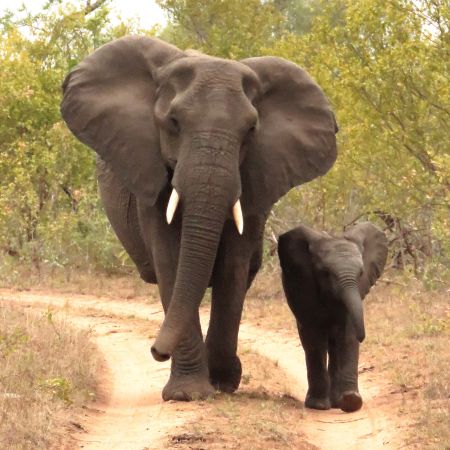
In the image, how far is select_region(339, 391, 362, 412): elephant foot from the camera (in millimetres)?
8625

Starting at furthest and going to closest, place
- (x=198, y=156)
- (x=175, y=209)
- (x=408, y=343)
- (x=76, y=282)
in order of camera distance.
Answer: (x=76, y=282), (x=408, y=343), (x=175, y=209), (x=198, y=156)

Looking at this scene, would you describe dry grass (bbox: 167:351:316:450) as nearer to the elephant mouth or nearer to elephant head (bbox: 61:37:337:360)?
elephant head (bbox: 61:37:337:360)

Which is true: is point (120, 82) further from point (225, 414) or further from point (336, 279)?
point (225, 414)

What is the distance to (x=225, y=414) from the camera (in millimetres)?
7910

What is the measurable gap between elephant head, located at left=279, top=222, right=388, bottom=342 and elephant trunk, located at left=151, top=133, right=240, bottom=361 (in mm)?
942

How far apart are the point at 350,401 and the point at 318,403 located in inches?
20.6

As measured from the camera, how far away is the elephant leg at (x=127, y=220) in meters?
9.95

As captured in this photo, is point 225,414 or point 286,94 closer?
point 225,414

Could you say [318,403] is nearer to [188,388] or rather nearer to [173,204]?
[188,388]

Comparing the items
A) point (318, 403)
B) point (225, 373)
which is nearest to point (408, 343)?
point (318, 403)

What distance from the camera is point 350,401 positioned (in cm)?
863

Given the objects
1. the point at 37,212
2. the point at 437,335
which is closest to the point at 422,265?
the point at 437,335

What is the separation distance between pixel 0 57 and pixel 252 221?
13685mm

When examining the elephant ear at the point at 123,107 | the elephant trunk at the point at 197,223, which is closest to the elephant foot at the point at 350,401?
the elephant trunk at the point at 197,223
